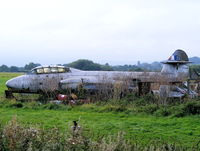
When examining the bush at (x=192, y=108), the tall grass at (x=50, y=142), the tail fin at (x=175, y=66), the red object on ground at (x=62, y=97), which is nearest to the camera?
the tall grass at (x=50, y=142)

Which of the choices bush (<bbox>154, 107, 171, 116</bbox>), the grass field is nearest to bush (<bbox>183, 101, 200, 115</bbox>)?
the grass field

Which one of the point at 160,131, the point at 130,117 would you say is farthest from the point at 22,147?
the point at 130,117

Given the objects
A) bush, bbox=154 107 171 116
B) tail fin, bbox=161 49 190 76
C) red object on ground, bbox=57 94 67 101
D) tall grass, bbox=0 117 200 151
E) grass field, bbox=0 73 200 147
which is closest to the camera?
tall grass, bbox=0 117 200 151

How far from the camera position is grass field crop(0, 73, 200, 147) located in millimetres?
8436

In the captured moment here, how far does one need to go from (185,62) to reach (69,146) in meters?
21.0

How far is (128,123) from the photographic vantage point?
1062 centimetres

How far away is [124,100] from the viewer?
1526cm

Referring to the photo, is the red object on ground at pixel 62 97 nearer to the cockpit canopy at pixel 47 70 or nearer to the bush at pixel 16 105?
the bush at pixel 16 105

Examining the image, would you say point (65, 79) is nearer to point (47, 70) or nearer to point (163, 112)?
point (47, 70)

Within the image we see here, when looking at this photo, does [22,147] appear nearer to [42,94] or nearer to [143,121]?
[143,121]

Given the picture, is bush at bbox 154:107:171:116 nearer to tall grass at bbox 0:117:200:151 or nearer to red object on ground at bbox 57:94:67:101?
red object on ground at bbox 57:94:67:101

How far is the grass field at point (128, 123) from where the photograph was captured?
8.44 metres

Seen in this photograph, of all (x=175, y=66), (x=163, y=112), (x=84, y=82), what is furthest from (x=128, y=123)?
(x=175, y=66)

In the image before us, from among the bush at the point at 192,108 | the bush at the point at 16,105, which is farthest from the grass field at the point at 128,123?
the bush at the point at 16,105
